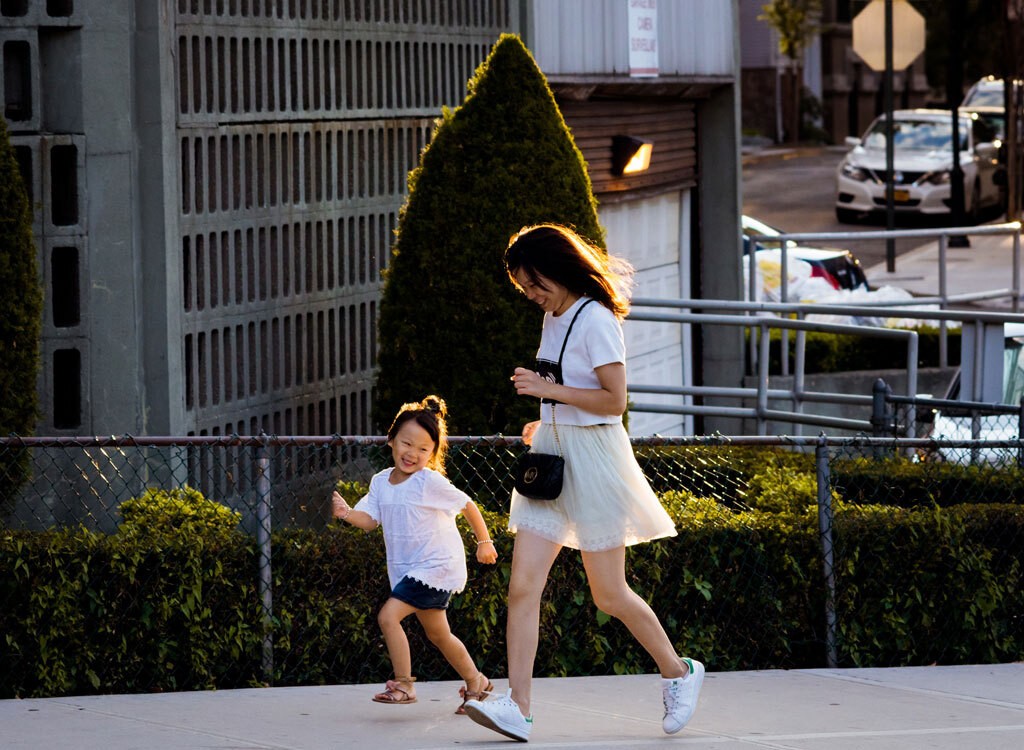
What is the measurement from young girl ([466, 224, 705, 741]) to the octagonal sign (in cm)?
2275


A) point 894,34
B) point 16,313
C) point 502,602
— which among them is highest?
point 894,34

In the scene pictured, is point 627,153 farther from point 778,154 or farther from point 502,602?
point 778,154

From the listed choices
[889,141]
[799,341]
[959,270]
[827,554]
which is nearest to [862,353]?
[799,341]

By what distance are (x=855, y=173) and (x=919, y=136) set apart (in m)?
1.92

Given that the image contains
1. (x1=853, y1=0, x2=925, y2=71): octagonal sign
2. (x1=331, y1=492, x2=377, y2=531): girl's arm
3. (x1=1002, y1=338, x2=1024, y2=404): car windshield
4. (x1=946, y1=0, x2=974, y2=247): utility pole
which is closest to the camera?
(x1=331, y1=492, x2=377, y2=531): girl's arm

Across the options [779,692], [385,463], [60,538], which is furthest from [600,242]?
[60,538]

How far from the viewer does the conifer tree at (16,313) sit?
669 cm

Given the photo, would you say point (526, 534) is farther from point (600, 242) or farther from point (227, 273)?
point (227, 273)

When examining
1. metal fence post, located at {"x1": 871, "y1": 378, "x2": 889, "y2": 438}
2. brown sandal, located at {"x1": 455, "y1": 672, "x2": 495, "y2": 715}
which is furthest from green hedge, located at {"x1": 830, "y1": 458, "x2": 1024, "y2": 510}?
brown sandal, located at {"x1": 455, "y1": 672, "x2": 495, "y2": 715}

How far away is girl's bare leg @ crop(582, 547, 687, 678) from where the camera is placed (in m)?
5.24

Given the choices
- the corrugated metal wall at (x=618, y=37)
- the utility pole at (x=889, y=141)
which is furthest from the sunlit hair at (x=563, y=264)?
the utility pole at (x=889, y=141)

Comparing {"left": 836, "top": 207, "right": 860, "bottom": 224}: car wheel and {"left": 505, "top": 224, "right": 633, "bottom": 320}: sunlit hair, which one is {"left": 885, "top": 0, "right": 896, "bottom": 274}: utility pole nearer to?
{"left": 836, "top": 207, "right": 860, "bottom": 224}: car wheel

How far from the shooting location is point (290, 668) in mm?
6242

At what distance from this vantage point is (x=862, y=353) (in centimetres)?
1529
